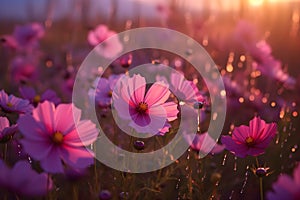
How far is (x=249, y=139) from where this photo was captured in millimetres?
1159

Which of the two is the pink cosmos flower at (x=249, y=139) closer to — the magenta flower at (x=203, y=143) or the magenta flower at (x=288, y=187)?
the magenta flower at (x=203, y=143)

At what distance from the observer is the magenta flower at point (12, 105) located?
3.99 feet

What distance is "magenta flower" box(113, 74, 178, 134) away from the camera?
112 cm

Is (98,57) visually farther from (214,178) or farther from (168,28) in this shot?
(214,178)

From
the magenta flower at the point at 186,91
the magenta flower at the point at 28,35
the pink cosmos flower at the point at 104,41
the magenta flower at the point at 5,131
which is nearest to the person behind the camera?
the magenta flower at the point at 5,131

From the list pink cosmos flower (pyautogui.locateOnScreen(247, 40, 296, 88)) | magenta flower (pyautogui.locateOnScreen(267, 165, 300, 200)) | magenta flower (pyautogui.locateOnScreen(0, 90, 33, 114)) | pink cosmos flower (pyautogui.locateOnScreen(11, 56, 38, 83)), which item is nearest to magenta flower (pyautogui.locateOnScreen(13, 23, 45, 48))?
pink cosmos flower (pyautogui.locateOnScreen(11, 56, 38, 83))

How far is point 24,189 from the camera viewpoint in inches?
33.9

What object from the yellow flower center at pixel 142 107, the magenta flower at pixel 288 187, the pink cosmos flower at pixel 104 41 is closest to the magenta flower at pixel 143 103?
the yellow flower center at pixel 142 107

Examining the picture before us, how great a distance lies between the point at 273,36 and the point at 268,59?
8.54 ft

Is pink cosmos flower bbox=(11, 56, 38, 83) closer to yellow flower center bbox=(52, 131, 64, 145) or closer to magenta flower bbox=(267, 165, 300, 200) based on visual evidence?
yellow flower center bbox=(52, 131, 64, 145)

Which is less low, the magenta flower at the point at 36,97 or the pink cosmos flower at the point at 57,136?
the magenta flower at the point at 36,97

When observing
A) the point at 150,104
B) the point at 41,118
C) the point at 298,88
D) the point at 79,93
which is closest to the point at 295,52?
the point at 298,88

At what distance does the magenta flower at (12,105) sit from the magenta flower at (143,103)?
248mm

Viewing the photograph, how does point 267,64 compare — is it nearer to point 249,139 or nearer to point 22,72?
point 249,139
